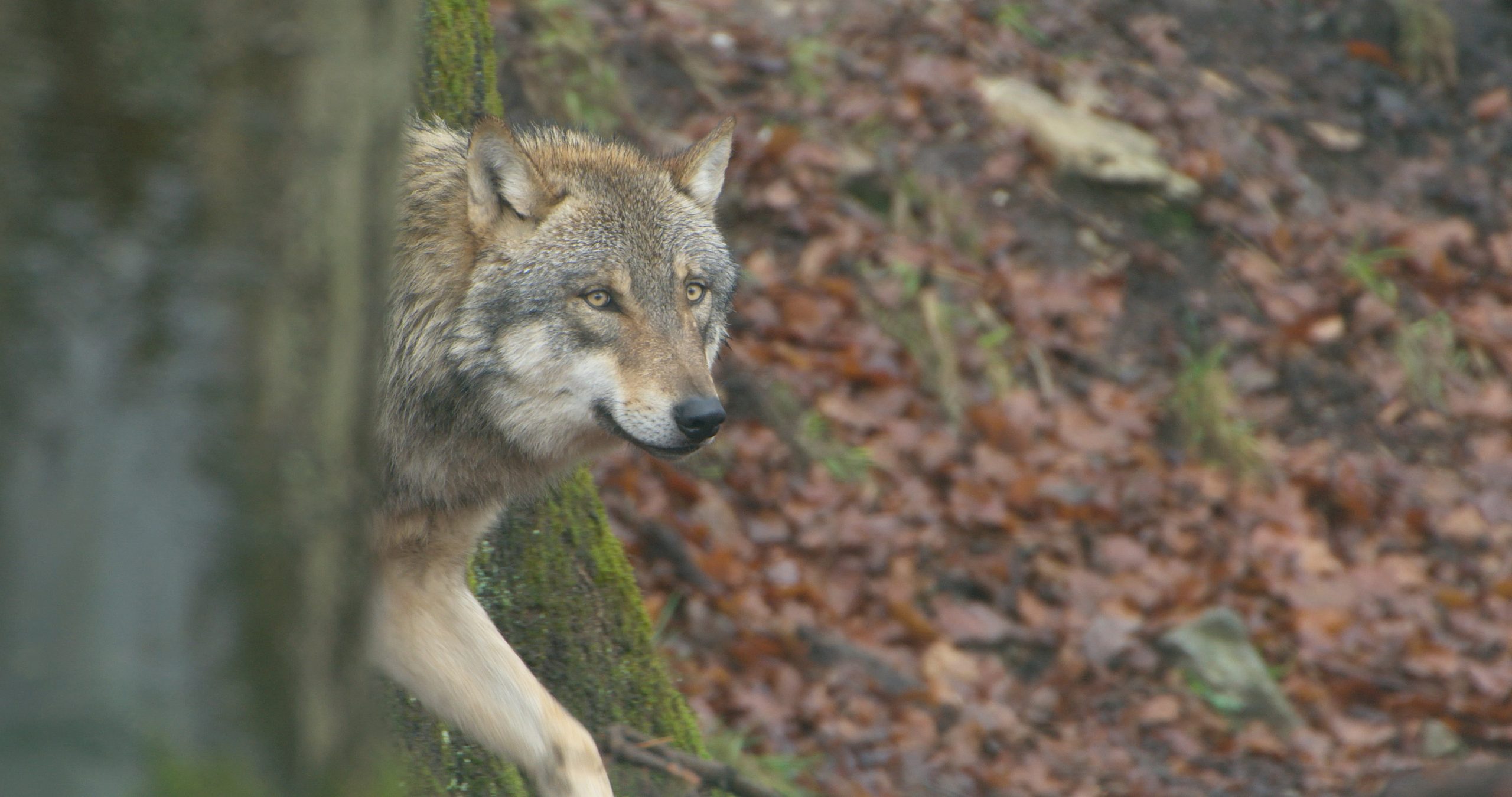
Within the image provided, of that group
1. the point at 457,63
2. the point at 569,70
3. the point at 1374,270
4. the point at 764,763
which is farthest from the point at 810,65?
the point at 457,63

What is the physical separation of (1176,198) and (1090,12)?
6.30ft

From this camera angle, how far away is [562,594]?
4199 mm

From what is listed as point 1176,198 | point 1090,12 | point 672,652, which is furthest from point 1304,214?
point 672,652

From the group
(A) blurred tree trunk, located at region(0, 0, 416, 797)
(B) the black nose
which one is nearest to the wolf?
(B) the black nose

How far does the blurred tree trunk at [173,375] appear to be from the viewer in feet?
4.29

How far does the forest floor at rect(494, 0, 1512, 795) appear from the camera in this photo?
6.55m

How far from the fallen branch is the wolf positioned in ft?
1.67

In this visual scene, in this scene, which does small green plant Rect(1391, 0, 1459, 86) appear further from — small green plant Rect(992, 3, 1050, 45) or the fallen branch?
the fallen branch

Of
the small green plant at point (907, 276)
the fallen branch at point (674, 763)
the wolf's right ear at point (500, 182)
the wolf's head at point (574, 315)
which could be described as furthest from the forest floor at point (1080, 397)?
the wolf's right ear at point (500, 182)

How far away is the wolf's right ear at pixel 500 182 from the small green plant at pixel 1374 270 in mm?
7155

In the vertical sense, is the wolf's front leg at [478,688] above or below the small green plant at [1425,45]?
above

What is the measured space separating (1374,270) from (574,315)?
7.34m

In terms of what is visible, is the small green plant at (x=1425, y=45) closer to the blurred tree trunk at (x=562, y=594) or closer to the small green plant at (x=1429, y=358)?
the small green plant at (x=1429, y=358)

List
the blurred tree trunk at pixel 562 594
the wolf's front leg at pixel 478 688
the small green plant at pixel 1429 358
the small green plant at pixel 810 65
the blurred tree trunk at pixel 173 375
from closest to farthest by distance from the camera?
the blurred tree trunk at pixel 173 375
the wolf's front leg at pixel 478 688
the blurred tree trunk at pixel 562 594
the small green plant at pixel 810 65
the small green plant at pixel 1429 358
